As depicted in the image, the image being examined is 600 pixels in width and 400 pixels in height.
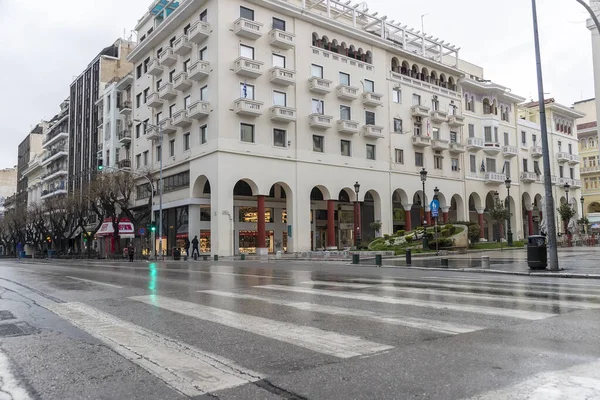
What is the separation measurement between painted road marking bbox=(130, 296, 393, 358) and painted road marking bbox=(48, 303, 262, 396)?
1.04 m

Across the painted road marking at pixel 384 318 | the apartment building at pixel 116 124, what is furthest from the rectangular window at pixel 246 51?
the painted road marking at pixel 384 318

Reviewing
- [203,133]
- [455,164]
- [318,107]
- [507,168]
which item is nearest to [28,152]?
[203,133]

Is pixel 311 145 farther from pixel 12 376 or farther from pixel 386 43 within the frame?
pixel 12 376

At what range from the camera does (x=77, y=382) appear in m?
4.36

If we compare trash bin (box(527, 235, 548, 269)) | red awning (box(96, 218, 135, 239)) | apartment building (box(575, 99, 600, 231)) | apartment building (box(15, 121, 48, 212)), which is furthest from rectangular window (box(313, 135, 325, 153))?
apartment building (box(15, 121, 48, 212))

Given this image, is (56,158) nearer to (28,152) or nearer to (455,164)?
(28,152)

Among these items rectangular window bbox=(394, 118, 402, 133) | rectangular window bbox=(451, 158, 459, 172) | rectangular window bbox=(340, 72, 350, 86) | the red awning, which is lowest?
the red awning

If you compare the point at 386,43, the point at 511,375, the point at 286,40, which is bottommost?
the point at 511,375

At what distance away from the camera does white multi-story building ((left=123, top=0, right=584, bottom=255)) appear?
3688cm

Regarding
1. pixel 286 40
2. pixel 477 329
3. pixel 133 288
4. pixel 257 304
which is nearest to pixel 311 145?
pixel 286 40

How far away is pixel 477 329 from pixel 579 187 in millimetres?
76899

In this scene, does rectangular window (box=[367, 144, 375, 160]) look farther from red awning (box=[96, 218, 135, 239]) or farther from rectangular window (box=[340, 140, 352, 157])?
red awning (box=[96, 218, 135, 239])

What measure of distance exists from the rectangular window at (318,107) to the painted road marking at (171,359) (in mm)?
36053

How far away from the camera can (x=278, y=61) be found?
40.0 m
